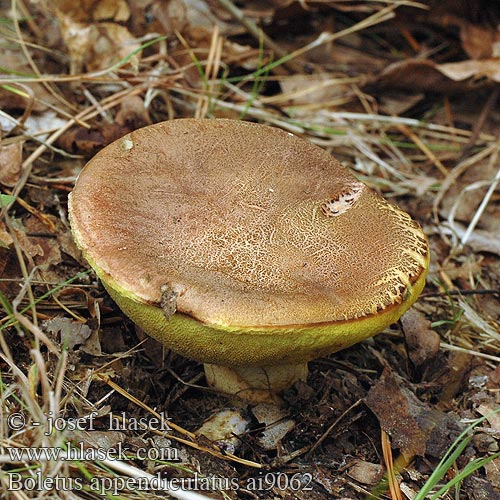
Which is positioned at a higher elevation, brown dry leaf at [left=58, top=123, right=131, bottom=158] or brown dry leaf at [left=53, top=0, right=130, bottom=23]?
brown dry leaf at [left=53, top=0, right=130, bottom=23]

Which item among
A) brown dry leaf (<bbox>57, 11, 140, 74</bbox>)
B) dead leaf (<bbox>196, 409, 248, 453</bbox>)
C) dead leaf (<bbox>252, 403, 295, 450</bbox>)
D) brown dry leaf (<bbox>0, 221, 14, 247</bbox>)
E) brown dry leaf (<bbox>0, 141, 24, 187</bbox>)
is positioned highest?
brown dry leaf (<bbox>57, 11, 140, 74</bbox>)

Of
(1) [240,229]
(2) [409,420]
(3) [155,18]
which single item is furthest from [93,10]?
(2) [409,420]

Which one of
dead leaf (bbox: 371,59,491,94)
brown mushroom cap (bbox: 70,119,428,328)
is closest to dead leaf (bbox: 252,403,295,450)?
brown mushroom cap (bbox: 70,119,428,328)

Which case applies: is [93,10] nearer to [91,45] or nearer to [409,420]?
[91,45]

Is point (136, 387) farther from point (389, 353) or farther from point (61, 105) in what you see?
point (61, 105)

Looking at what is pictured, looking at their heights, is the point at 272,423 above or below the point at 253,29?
below

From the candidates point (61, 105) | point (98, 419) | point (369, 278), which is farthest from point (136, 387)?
point (61, 105)

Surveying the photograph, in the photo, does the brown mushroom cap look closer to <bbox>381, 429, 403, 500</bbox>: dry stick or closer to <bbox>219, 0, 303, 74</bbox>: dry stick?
<bbox>381, 429, 403, 500</bbox>: dry stick
